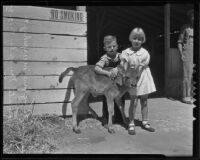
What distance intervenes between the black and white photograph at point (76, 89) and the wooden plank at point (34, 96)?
0.01 m

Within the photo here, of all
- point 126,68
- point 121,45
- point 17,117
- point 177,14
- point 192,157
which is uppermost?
point 177,14

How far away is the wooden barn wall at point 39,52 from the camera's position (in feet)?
13.3

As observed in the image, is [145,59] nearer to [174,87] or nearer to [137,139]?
[137,139]

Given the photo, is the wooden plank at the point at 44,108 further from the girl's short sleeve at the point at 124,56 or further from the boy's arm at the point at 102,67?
the girl's short sleeve at the point at 124,56

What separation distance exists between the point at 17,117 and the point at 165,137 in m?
1.92

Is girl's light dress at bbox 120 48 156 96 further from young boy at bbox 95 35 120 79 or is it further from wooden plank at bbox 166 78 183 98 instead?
wooden plank at bbox 166 78 183 98

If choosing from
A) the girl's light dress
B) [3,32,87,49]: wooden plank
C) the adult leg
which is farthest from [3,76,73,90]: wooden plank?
the adult leg

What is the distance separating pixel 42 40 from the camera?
4.27 m

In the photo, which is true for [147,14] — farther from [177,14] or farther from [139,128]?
[139,128]

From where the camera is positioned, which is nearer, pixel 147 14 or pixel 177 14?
pixel 147 14

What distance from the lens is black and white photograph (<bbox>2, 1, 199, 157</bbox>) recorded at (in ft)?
11.8

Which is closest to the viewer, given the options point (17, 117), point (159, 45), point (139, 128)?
point (17, 117)

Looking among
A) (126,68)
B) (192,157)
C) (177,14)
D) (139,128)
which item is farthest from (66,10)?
A: (177,14)

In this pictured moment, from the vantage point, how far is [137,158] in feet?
11.0
